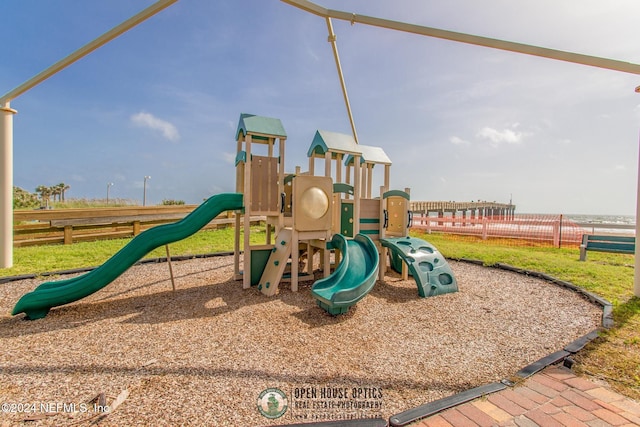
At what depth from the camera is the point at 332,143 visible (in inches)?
228

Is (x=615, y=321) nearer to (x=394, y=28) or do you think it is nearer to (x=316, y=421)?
(x=316, y=421)

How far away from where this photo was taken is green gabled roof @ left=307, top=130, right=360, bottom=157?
5.75 meters

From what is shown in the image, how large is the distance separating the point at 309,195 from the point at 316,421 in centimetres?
373

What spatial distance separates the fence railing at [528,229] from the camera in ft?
35.1

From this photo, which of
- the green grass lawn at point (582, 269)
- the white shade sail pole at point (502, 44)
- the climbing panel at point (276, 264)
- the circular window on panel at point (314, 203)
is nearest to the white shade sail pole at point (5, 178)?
the green grass lawn at point (582, 269)

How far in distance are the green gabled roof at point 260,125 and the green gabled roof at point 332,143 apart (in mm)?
750

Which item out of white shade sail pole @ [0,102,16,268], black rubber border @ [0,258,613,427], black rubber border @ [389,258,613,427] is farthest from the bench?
white shade sail pole @ [0,102,16,268]

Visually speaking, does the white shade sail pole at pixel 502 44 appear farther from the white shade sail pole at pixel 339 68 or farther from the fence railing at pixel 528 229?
the fence railing at pixel 528 229

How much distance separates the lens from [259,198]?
5.54m

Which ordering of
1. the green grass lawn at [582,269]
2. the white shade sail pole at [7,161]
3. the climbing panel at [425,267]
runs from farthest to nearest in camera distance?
the white shade sail pole at [7,161]
the climbing panel at [425,267]
the green grass lawn at [582,269]

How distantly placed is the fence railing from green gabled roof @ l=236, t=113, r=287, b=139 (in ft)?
30.2

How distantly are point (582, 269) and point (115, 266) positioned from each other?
361 inches

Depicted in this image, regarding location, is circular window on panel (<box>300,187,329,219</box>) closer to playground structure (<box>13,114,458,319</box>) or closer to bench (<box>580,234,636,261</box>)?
playground structure (<box>13,114,458,319</box>)

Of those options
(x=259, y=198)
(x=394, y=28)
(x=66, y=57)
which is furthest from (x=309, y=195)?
(x=66, y=57)
